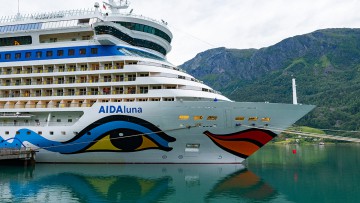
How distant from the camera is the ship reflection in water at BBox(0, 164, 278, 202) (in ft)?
56.7

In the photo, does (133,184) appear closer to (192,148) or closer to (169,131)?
(169,131)

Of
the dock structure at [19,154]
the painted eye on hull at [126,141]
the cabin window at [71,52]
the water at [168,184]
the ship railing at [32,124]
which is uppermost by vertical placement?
the cabin window at [71,52]

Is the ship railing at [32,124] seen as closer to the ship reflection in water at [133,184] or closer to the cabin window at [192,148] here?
the ship reflection in water at [133,184]

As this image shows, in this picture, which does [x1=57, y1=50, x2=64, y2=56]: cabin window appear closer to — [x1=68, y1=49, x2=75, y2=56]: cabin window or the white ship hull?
[x1=68, y1=49, x2=75, y2=56]: cabin window

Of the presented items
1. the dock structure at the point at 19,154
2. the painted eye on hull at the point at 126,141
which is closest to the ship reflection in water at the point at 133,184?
the dock structure at the point at 19,154

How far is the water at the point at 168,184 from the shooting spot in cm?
1731

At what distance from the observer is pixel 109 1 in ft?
101

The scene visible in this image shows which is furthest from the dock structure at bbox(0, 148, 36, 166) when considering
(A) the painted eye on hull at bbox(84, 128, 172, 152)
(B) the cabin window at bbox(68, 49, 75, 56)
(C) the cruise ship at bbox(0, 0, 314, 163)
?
(B) the cabin window at bbox(68, 49, 75, 56)

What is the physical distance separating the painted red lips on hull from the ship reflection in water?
130 centimetres

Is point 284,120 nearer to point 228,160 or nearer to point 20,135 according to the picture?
Result: point 228,160

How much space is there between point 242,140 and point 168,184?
651 centimetres

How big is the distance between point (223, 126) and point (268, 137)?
356cm

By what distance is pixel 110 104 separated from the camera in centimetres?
2366

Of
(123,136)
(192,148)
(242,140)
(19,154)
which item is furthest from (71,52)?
(242,140)
